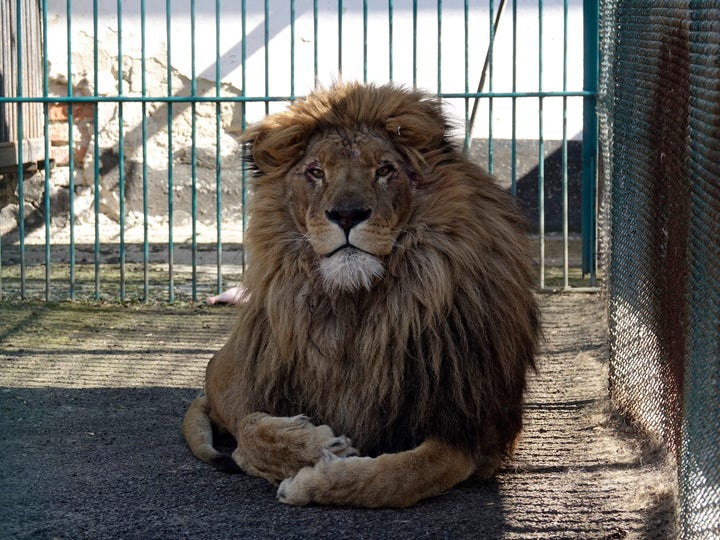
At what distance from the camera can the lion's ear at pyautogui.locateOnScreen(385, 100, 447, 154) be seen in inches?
149

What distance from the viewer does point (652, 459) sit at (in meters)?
3.90

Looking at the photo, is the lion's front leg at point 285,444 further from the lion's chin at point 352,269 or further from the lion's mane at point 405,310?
the lion's chin at point 352,269

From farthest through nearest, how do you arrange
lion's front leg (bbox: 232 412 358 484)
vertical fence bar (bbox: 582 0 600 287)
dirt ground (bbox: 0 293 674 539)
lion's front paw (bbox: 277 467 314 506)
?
vertical fence bar (bbox: 582 0 600 287), lion's front leg (bbox: 232 412 358 484), lion's front paw (bbox: 277 467 314 506), dirt ground (bbox: 0 293 674 539)

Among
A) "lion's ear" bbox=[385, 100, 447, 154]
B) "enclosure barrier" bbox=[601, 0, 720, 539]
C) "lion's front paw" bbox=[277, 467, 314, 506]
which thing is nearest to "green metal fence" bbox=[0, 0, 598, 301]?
"enclosure barrier" bbox=[601, 0, 720, 539]

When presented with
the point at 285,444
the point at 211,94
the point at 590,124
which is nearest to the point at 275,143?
the point at 285,444

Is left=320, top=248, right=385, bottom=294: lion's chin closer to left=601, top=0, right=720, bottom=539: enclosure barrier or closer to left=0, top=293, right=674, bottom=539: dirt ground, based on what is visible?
left=0, top=293, right=674, bottom=539: dirt ground

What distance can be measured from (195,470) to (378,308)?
→ 924 mm

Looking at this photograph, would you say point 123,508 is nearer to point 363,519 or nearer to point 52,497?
point 52,497

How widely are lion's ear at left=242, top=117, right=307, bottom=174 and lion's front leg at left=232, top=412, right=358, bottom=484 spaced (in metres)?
0.88

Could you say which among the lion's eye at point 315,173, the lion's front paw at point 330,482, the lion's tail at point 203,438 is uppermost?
the lion's eye at point 315,173

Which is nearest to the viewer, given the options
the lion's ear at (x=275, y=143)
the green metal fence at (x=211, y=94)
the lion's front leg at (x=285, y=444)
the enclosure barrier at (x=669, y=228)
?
the enclosure barrier at (x=669, y=228)

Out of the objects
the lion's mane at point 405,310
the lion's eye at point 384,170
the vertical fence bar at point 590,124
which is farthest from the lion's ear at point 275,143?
the vertical fence bar at point 590,124

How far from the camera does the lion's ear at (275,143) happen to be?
12.6 feet

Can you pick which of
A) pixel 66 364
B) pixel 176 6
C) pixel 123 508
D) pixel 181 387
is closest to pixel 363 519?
pixel 123 508
